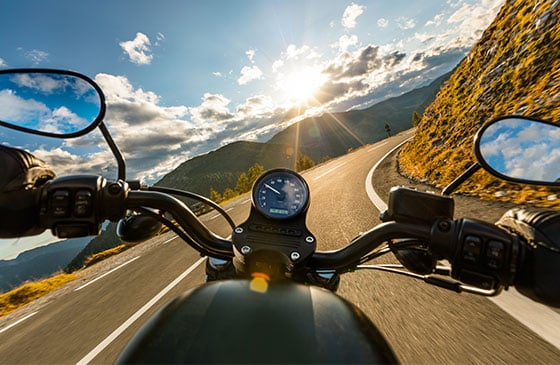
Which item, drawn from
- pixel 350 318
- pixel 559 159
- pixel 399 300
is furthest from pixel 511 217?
pixel 399 300

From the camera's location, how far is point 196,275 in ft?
16.5

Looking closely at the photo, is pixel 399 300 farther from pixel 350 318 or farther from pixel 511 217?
pixel 350 318

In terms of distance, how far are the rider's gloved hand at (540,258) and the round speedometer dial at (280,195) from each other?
873mm

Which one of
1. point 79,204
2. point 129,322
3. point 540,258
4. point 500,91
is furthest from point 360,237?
point 500,91

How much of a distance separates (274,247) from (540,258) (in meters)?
0.95

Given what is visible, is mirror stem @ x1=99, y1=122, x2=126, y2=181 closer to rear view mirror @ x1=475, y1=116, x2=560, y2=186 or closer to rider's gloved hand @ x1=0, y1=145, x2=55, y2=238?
rider's gloved hand @ x1=0, y1=145, x2=55, y2=238

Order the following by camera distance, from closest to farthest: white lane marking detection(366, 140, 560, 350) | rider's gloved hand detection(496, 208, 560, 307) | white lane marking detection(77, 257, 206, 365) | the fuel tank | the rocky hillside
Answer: the fuel tank < rider's gloved hand detection(496, 208, 560, 307) < white lane marking detection(366, 140, 560, 350) < white lane marking detection(77, 257, 206, 365) < the rocky hillside

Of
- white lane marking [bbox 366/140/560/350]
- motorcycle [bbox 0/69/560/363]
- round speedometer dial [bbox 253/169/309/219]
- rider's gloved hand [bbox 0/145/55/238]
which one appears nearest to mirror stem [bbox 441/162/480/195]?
motorcycle [bbox 0/69/560/363]

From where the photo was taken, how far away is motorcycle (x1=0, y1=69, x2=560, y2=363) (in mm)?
652

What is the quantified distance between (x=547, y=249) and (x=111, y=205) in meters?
1.63

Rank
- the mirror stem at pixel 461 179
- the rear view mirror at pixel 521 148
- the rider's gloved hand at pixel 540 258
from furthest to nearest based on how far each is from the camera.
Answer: the rear view mirror at pixel 521 148, the mirror stem at pixel 461 179, the rider's gloved hand at pixel 540 258

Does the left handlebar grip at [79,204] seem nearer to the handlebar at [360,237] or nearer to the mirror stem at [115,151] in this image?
the handlebar at [360,237]

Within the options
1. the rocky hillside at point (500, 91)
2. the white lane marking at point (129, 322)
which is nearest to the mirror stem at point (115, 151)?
the white lane marking at point (129, 322)

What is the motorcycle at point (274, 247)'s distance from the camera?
652 mm
